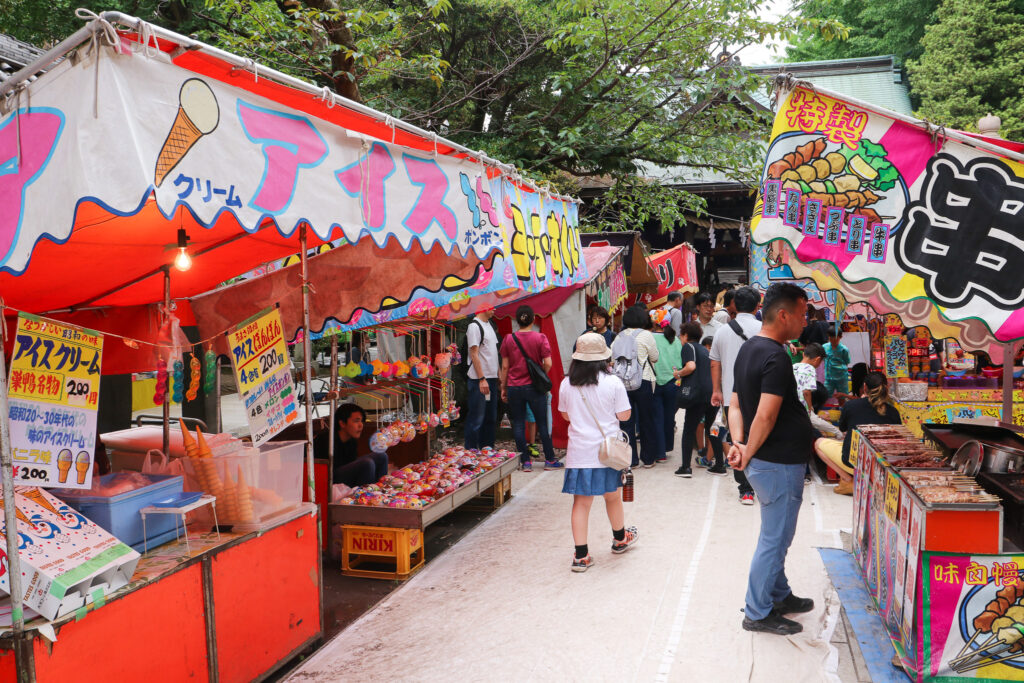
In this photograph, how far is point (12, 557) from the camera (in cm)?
298

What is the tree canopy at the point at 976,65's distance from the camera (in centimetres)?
1823

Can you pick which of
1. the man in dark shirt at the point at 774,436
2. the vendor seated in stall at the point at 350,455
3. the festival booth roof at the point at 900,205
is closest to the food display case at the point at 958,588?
the man in dark shirt at the point at 774,436

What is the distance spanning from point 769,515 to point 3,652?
390 centimetres

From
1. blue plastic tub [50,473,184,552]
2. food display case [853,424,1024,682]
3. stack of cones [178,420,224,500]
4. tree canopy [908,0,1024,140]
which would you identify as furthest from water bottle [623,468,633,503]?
tree canopy [908,0,1024,140]

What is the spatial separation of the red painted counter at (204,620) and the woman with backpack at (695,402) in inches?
211

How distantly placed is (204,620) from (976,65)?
21961 mm

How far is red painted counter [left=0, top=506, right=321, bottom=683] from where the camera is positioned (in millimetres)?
3186

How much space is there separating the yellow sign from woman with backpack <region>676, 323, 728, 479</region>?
14.2 ft

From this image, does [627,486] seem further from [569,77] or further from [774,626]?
[569,77]

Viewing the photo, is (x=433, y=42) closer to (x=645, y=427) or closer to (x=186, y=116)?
(x=645, y=427)

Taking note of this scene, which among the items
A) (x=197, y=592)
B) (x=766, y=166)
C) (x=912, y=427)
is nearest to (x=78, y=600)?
(x=197, y=592)

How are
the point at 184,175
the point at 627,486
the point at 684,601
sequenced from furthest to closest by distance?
the point at 627,486 < the point at 684,601 < the point at 184,175

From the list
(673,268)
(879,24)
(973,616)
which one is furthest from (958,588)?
(879,24)

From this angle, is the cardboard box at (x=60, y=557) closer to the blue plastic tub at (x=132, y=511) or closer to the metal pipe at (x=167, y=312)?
the blue plastic tub at (x=132, y=511)
